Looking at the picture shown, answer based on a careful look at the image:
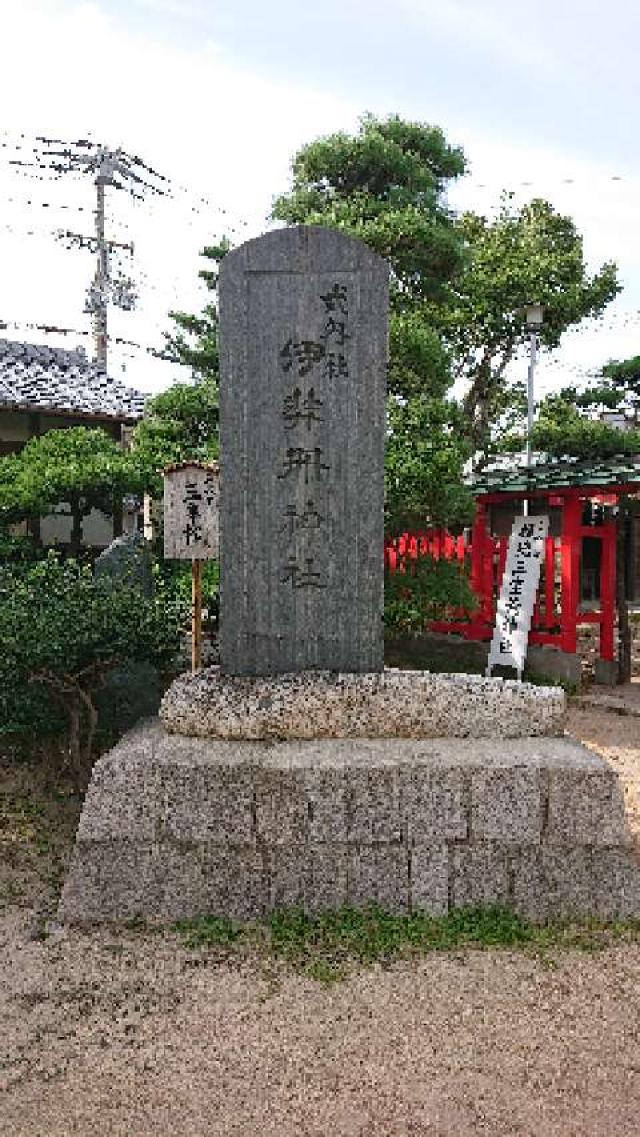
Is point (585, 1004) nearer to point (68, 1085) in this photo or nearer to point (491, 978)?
point (491, 978)

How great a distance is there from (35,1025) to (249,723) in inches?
69.0

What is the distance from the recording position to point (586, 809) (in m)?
4.38

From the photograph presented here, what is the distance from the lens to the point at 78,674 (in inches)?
221

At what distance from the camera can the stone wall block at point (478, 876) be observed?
14.2ft

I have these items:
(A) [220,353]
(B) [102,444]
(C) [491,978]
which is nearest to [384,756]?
(C) [491,978]

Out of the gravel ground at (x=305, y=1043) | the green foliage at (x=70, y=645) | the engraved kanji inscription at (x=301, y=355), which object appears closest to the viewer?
the gravel ground at (x=305, y=1043)

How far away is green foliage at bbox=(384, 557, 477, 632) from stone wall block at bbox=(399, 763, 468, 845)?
5243 millimetres

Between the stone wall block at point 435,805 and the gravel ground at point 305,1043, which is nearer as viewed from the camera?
the gravel ground at point 305,1043

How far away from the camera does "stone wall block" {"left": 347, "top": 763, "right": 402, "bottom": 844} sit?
14.2ft

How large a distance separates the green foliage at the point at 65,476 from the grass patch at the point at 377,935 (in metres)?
8.07

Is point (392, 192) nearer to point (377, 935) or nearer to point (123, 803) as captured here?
point (123, 803)

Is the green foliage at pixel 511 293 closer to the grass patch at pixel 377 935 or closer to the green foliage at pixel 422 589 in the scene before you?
the green foliage at pixel 422 589

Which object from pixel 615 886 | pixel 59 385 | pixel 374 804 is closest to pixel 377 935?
pixel 374 804

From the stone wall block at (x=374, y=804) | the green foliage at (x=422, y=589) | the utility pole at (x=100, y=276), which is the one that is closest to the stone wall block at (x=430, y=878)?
the stone wall block at (x=374, y=804)
